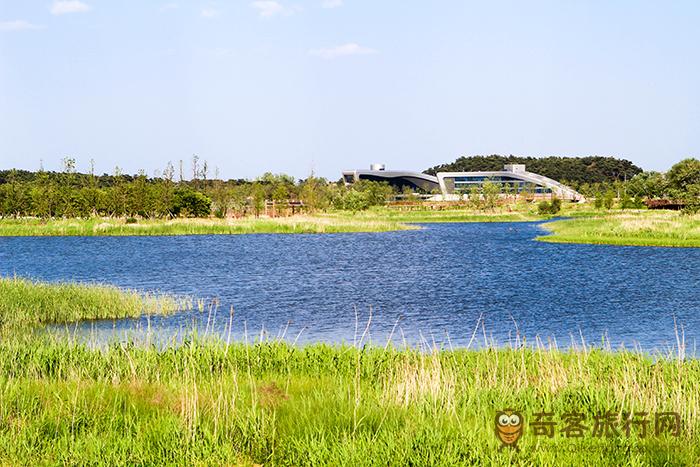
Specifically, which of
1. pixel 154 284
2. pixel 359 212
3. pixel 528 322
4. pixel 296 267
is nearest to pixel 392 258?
pixel 296 267

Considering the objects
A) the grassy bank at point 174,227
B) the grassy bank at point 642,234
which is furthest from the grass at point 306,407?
the grassy bank at point 174,227

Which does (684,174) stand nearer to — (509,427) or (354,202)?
(354,202)

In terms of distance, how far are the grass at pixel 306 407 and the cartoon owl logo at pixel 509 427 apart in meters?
0.12

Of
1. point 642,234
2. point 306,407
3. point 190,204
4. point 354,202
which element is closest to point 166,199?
point 190,204

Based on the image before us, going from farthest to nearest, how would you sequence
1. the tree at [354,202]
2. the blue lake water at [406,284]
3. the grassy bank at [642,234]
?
the tree at [354,202] → the grassy bank at [642,234] → the blue lake water at [406,284]

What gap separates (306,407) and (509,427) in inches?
102

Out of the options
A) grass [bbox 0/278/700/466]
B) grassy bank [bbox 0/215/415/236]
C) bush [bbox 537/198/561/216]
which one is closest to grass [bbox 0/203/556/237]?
grassy bank [bbox 0/215/415/236]

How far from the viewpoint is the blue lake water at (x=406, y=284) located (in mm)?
21625

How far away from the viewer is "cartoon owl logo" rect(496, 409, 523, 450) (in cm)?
861

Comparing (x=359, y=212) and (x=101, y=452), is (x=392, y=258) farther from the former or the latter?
(x=359, y=212)

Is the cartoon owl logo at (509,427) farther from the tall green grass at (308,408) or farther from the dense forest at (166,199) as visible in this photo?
the dense forest at (166,199)

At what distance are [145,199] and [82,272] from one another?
140 feet

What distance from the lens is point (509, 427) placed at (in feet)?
29.8

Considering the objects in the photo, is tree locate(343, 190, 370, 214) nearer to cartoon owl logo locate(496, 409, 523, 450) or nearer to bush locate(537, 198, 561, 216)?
bush locate(537, 198, 561, 216)
